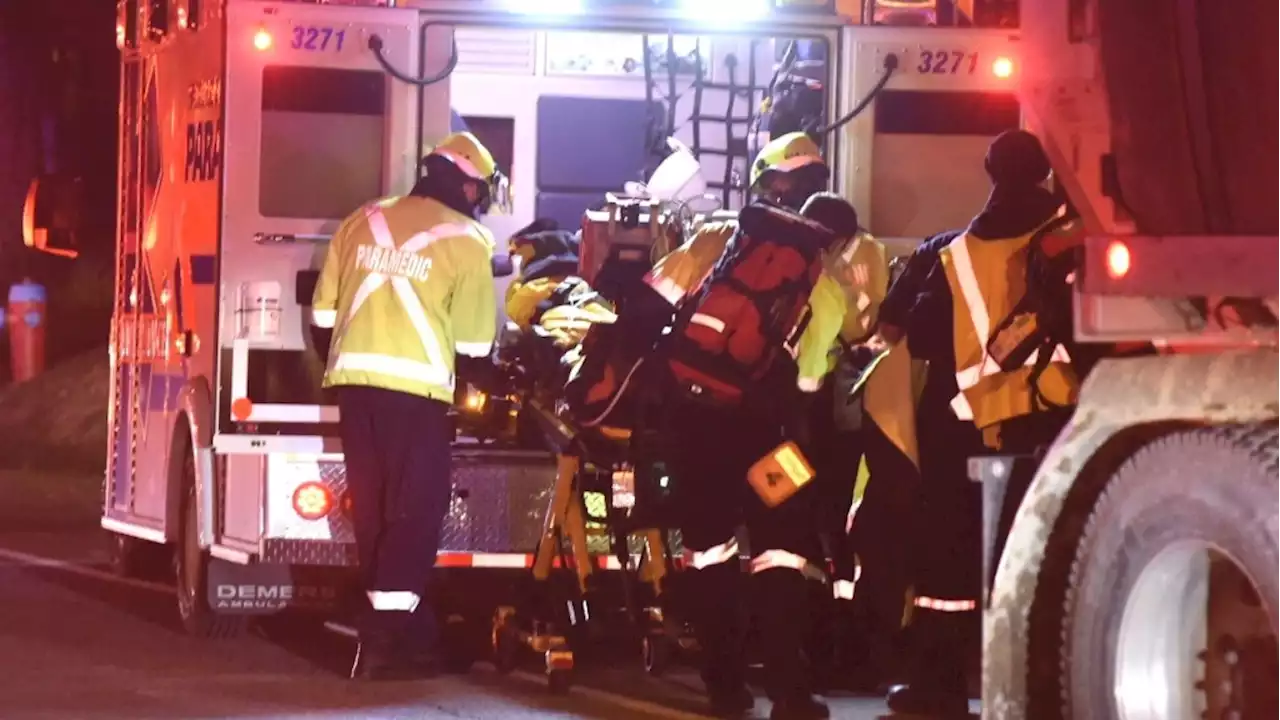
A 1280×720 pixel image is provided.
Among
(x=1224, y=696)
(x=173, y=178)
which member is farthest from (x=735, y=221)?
(x=1224, y=696)

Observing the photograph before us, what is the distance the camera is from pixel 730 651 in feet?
23.1

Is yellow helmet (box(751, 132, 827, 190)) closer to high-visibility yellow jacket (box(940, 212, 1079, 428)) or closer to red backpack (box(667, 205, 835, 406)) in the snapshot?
red backpack (box(667, 205, 835, 406))

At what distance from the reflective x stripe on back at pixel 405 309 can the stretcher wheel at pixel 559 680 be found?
1.06 meters

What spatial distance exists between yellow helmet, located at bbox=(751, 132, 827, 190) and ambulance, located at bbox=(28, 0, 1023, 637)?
0.58 meters

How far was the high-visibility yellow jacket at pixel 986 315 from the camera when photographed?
6.41 metres

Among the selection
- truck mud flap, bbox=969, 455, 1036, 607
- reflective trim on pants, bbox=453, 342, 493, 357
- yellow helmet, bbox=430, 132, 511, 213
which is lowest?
truck mud flap, bbox=969, 455, 1036, 607

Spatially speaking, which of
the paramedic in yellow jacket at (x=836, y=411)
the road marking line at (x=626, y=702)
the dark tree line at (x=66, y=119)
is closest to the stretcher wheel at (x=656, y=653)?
the road marking line at (x=626, y=702)

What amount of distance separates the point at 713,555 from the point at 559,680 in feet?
2.58

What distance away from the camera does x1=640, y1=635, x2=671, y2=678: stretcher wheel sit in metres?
7.65

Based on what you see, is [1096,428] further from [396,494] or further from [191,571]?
[191,571]

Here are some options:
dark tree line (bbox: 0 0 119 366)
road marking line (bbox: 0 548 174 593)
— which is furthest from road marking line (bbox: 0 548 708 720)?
dark tree line (bbox: 0 0 119 366)

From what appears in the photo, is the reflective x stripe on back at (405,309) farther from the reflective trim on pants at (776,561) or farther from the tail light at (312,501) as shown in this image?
the reflective trim on pants at (776,561)

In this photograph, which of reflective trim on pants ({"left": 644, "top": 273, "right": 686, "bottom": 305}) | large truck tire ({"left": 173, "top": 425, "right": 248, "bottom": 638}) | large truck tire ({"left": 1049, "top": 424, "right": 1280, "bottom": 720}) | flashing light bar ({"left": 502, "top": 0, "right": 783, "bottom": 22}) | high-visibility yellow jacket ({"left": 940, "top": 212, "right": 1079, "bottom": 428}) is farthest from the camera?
large truck tire ({"left": 173, "top": 425, "right": 248, "bottom": 638})

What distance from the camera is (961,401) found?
22.0ft
